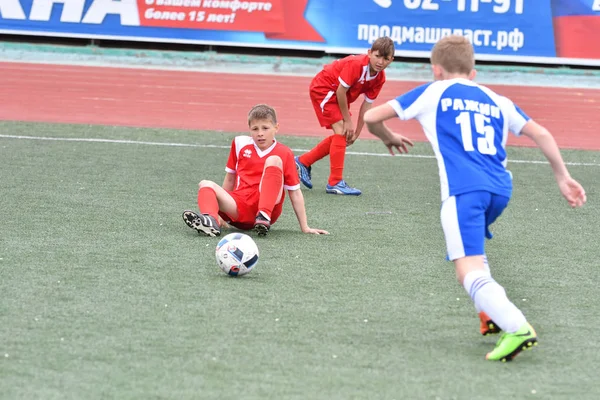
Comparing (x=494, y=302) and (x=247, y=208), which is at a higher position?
(x=247, y=208)

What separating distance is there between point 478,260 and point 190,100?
11.4 m

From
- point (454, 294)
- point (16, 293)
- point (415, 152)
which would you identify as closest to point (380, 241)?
point (454, 294)

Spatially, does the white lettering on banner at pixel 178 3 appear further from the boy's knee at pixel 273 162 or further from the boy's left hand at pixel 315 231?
the boy's left hand at pixel 315 231

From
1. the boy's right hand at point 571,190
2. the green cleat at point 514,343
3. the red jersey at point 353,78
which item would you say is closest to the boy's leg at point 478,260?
the green cleat at point 514,343

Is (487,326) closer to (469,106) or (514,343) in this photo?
(514,343)

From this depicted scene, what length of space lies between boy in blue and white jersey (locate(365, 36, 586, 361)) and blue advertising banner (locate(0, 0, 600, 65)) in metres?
14.6

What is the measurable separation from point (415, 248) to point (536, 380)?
2742 millimetres

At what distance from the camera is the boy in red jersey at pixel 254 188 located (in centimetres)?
676

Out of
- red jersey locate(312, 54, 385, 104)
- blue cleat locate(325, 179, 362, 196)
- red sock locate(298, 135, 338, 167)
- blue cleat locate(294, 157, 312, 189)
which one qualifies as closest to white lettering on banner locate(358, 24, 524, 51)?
red jersey locate(312, 54, 385, 104)

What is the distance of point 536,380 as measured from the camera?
157 inches

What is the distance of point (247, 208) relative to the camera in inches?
275

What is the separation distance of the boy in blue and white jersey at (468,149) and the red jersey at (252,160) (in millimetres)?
2432

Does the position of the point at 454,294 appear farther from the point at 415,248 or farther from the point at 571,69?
the point at 571,69

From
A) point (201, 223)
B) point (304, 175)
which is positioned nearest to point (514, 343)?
point (201, 223)
